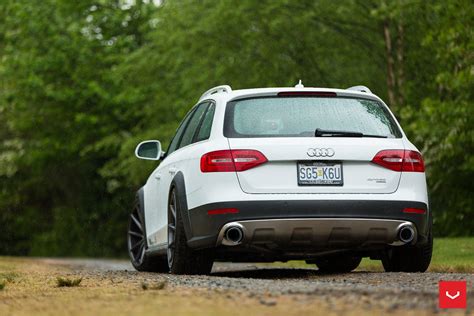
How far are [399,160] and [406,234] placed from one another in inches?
25.6

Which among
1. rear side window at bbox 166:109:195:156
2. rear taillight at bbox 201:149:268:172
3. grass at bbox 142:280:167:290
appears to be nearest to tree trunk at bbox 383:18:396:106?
rear side window at bbox 166:109:195:156

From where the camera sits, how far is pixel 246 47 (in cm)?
3172

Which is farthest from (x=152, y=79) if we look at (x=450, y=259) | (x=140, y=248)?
(x=140, y=248)

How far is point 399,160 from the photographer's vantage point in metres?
10.8

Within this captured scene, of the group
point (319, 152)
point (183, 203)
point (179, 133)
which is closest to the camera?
point (319, 152)

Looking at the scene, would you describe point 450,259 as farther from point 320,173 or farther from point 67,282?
point 67,282

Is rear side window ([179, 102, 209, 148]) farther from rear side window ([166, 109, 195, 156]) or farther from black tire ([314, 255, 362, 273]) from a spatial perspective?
black tire ([314, 255, 362, 273])

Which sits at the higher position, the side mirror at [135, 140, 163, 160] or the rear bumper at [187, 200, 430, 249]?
the rear bumper at [187, 200, 430, 249]

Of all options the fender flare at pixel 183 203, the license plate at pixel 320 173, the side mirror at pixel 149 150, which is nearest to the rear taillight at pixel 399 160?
the license plate at pixel 320 173

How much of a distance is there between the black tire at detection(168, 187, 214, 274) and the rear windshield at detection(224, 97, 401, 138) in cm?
97

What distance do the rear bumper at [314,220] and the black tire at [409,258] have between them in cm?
63

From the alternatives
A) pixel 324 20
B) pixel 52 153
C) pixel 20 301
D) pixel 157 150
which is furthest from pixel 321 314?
pixel 52 153

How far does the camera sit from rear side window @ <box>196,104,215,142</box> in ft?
36.3

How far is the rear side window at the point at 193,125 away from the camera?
11.8 meters
